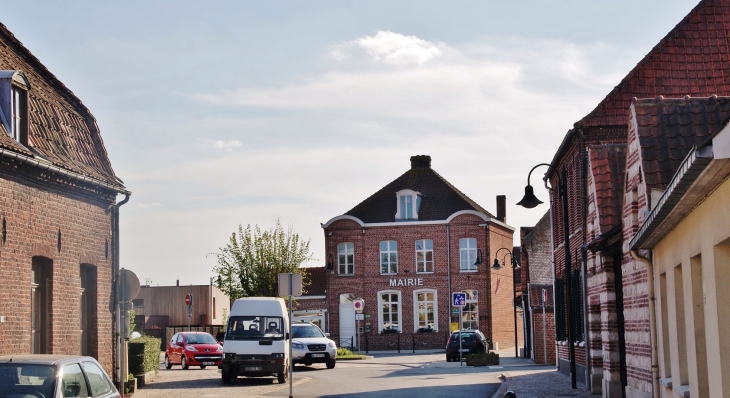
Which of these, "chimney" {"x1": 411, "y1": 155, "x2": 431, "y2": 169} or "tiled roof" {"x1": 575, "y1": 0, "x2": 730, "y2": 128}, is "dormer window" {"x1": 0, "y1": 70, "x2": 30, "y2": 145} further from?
"chimney" {"x1": 411, "y1": 155, "x2": 431, "y2": 169}

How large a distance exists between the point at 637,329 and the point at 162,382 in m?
14.4

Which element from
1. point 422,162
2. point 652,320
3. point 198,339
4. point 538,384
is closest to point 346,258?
point 422,162

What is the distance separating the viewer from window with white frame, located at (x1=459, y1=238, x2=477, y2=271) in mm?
60250

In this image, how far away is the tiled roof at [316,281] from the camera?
209ft

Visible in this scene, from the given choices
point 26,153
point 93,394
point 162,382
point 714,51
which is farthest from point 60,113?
point 714,51

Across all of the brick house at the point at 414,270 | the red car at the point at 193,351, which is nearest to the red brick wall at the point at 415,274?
the brick house at the point at 414,270

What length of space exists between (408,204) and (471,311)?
782 cm

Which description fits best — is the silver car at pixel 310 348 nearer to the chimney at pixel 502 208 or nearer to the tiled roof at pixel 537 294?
the tiled roof at pixel 537 294

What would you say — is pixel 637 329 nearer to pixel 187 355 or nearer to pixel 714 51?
pixel 714 51

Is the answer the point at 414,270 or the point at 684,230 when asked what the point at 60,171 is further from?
the point at 414,270

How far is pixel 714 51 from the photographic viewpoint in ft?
87.2

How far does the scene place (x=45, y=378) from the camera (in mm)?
10289

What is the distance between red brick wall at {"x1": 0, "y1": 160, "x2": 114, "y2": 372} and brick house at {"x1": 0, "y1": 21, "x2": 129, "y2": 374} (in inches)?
0.7

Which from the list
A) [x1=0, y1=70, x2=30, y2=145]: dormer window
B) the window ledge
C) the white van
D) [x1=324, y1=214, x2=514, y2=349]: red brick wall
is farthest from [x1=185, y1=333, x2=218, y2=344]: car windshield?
the window ledge
